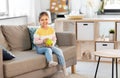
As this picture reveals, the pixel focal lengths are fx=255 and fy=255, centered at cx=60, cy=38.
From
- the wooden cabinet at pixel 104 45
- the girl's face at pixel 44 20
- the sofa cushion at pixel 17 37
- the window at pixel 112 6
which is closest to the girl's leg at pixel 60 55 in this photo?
the girl's face at pixel 44 20

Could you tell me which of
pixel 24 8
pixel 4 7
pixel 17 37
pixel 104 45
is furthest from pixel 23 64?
pixel 24 8

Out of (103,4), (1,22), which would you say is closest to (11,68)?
(1,22)

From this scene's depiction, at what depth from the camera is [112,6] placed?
5734 millimetres

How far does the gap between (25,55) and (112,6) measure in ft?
9.84

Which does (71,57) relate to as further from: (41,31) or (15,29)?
(15,29)

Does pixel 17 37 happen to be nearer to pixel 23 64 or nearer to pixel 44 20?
pixel 44 20

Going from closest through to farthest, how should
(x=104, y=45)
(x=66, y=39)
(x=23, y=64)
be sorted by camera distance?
(x=23, y=64)
(x=66, y=39)
(x=104, y=45)

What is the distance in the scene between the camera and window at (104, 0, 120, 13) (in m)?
5.67

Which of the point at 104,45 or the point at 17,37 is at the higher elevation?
the point at 17,37

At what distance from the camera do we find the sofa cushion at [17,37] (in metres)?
3.79

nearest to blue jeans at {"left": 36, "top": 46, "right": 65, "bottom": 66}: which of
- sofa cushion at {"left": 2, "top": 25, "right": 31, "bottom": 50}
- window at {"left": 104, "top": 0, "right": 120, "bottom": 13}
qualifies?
sofa cushion at {"left": 2, "top": 25, "right": 31, "bottom": 50}

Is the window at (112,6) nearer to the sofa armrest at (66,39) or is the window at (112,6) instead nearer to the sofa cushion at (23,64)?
the sofa armrest at (66,39)

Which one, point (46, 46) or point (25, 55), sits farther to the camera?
point (46, 46)

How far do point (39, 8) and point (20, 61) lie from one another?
10.2 ft
